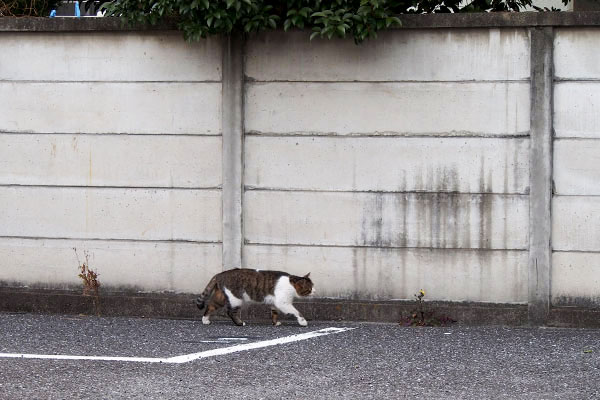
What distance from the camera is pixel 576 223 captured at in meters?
8.42

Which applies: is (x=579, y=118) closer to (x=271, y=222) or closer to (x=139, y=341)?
(x=271, y=222)

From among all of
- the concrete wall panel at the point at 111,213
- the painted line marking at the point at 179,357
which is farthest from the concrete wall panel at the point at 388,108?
the painted line marking at the point at 179,357

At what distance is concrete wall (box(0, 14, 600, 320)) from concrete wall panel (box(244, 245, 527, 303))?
0.5 inches

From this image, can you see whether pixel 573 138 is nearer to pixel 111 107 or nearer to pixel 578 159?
pixel 578 159

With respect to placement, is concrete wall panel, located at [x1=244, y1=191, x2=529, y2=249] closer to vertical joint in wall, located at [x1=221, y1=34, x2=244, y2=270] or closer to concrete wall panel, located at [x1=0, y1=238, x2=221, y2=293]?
vertical joint in wall, located at [x1=221, y1=34, x2=244, y2=270]

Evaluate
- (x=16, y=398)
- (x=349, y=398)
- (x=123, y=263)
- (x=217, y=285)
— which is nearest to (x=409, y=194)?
(x=217, y=285)

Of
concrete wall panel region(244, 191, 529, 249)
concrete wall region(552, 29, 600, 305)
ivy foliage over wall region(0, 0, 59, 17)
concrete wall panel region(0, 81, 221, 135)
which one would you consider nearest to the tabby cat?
concrete wall panel region(244, 191, 529, 249)

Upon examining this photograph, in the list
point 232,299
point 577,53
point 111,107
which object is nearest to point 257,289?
point 232,299

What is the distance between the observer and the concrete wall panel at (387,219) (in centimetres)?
852

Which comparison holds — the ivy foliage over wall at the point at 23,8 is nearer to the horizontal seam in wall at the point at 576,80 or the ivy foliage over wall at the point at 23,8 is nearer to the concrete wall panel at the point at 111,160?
the concrete wall panel at the point at 111,160

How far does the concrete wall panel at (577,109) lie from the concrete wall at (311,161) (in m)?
0.02

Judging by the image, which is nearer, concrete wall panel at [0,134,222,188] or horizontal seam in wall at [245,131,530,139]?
horizontal seam in wall at [245,131,530,139]

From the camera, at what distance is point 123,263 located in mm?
9062

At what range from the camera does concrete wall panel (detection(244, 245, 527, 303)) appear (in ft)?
28.0
